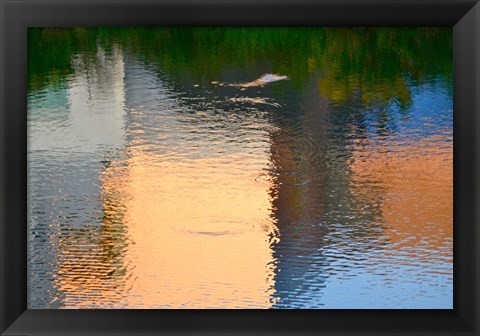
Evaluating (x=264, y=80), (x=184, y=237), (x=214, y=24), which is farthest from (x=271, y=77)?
(x=184, y=237)

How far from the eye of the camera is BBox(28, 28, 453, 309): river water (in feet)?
4.96

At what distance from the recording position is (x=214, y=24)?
1.52m

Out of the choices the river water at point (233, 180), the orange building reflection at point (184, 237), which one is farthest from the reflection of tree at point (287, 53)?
the orange building reflection at point (184, 237)

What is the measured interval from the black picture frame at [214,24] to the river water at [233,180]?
0.08 ft

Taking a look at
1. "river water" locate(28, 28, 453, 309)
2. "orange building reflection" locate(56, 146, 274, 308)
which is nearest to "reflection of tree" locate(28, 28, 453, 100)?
"river water" locate(28, 28, 453, 309)

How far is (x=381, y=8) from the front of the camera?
4.96ft

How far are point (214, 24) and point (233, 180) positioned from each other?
41cm

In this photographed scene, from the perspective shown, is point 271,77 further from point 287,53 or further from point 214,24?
point 214,24

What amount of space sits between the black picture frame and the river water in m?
0.03

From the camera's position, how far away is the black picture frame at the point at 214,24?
4.91ft

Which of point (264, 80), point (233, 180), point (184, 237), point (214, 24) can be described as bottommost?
→ point (184, 237)

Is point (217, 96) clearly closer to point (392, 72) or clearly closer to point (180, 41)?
point (180, 41)
